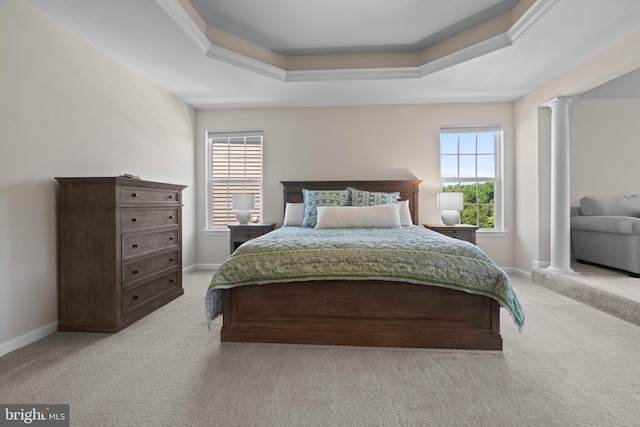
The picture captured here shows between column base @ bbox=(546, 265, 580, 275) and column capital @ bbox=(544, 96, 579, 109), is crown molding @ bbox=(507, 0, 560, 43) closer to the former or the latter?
column capital @ bbox=(544, 96, 579, 109)

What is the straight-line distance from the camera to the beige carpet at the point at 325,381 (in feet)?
4.79

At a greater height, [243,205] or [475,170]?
[475,170]

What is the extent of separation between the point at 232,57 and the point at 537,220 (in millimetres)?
4126

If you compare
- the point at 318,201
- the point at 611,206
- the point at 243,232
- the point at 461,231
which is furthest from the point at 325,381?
the point at 611,206

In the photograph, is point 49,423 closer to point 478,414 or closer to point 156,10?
point 478,414

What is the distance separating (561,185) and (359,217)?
96.9 inches

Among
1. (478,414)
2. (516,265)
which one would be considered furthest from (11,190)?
(516,265)

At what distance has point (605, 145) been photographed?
4.48m

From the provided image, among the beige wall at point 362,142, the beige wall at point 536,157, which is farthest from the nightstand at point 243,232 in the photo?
the beige wall at point 536,157

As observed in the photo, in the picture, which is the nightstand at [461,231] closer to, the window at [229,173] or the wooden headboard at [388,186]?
the wooden headboard at [388,186]

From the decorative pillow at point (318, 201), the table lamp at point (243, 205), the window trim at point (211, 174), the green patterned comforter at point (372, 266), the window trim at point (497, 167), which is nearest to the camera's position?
the green patterned comforter at point (372, 266)

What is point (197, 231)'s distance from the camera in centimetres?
487

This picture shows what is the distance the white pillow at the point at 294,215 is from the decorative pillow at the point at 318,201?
123mm

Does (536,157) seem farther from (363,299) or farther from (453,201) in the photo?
(363,299)
